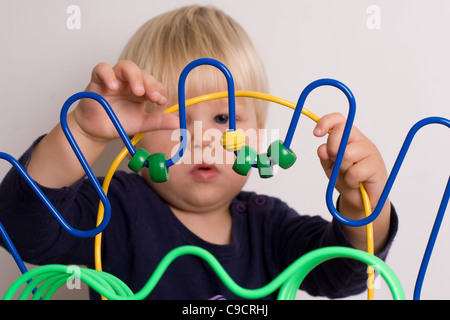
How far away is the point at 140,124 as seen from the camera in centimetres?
57

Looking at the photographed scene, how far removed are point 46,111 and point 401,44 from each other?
2.27 ft

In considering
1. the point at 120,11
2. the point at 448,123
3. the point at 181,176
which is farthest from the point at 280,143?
the point at 120,11

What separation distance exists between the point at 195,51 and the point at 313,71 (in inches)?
14.0

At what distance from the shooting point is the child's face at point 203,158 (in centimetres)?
74

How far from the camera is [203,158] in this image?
0.75 meters

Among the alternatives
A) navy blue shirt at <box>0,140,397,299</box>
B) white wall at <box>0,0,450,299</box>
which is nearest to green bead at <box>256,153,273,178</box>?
navy blue shirt at <box>0,140,397,299</box>

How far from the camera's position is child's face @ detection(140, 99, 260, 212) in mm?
737

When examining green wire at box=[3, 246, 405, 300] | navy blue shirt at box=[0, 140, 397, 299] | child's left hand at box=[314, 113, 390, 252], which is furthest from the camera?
navy blue shirt at box=[0, 140, 397, 299]

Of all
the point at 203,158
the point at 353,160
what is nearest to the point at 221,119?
the point at 203,158

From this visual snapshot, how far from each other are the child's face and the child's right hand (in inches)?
6.6

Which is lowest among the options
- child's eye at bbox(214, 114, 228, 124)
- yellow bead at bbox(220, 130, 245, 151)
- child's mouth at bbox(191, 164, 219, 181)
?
child's mouth at bbox(191, 164, 219, 181)

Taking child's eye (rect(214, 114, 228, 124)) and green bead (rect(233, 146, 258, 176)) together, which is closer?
green bead (rect(233, 146, 258, 176))

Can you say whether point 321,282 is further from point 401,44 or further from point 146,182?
point 401,44

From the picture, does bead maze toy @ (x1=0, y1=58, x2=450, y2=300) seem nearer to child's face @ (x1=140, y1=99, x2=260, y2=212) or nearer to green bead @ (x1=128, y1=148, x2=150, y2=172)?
green bead @ (x1=128, y1=148, x2=150, y2=172)
